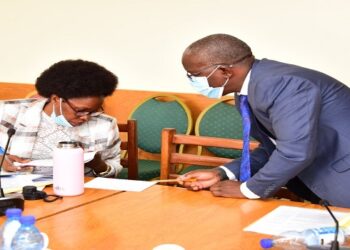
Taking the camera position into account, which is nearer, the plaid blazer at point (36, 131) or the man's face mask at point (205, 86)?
the man's face mask at point (205, 86)

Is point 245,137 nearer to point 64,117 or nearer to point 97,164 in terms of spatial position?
point 97,164

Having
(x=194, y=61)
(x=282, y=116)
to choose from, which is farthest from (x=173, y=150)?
(x=282, y=116)

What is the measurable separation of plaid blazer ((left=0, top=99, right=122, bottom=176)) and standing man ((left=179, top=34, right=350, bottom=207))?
58 centimetres

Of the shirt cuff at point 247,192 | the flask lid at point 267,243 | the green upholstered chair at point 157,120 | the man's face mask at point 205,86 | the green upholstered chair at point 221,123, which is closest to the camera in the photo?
the flask lid at point 267,243

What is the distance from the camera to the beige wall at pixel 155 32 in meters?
3.53

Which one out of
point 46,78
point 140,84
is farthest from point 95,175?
point 140,84

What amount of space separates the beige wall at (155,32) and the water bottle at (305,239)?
237 centimetres

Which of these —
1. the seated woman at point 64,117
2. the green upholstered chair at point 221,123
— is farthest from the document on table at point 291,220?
the green upholstered chair at point 221,123

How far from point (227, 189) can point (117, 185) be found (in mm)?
448

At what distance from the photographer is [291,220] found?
1.55 m

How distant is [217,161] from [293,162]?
0.57 m

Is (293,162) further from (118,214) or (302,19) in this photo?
(302,19)

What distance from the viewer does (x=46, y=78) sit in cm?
227

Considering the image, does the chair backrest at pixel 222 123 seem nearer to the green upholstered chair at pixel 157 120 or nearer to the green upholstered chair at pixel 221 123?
the green upholstered chair at pixel 221 123
